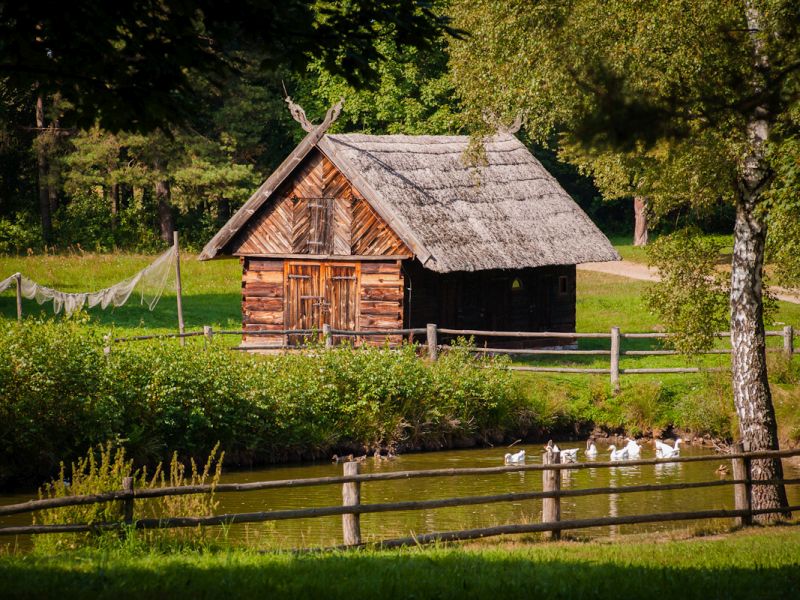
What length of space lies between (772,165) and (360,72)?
594 centimetres

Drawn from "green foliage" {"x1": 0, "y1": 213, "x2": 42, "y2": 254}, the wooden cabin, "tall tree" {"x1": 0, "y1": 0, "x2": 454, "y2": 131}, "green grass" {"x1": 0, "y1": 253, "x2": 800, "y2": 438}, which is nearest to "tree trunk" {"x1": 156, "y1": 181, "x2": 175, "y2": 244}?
"green grass" {"x1": 0, "y1": 253, "x2": 800, "y2": 438}

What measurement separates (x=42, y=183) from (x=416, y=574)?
124 feet

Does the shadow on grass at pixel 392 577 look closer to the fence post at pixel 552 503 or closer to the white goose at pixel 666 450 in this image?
the fence post at pixel 552 503

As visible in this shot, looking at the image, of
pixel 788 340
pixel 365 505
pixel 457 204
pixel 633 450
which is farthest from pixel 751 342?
pixel 457 204

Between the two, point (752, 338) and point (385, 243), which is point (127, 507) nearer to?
point (752, 338)

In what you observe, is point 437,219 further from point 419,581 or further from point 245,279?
point 419,581

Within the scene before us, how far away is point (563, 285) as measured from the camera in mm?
30609

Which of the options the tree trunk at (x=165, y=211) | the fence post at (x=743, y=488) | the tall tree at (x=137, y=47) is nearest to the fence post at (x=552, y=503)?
the fence post at (x=743, y=488)

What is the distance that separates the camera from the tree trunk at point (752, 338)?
14742 millimetres

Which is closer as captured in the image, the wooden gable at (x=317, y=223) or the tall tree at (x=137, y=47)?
the tall tree at (x=137, y=47)

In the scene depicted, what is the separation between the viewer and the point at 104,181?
44.1m

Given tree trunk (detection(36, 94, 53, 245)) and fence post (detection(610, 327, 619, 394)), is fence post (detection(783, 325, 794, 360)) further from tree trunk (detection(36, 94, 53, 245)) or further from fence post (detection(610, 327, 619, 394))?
tree trunk (detection(36, 94, 53, 245))

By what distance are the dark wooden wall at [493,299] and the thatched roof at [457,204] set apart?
110 cm

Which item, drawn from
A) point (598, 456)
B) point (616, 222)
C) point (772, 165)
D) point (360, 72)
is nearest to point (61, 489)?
point (360, 72)
